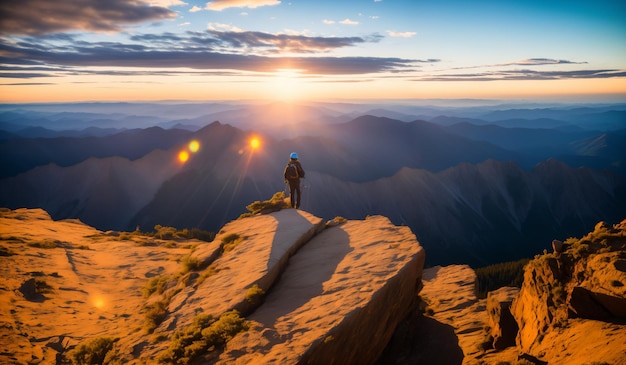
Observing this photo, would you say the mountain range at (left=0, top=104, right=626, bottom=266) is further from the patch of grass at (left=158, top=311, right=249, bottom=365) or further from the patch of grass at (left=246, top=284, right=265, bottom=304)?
the patch of grass at (left=158, top=311, right=249, bottom=365)

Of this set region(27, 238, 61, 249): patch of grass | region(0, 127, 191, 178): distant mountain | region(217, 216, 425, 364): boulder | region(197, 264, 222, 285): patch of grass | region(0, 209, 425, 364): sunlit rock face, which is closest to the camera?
region(217, 216, 425, 364): boulder

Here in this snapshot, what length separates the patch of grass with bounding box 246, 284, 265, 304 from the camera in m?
8.80

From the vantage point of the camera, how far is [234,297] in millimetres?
A: 8977

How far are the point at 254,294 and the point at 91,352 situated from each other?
427 cm

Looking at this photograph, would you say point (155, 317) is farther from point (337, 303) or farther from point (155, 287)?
point (337, 303)

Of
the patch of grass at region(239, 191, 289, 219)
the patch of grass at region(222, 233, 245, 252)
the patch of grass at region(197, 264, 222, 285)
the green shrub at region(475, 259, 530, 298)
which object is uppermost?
the patch of grass at region(239, 191, 289, 219)

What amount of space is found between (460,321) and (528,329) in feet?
16.4

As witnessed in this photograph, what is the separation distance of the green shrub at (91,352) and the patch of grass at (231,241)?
4.99 metres

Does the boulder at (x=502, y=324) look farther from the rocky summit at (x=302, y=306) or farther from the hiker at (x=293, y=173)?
the hiker at (x=293, y=173)

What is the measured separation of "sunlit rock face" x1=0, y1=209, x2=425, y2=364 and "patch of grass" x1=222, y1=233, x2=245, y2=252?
6 centimetres

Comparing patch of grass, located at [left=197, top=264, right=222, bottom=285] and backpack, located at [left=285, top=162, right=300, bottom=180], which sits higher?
backpack, located at [left=285, top=162, right=300, bottom=180]

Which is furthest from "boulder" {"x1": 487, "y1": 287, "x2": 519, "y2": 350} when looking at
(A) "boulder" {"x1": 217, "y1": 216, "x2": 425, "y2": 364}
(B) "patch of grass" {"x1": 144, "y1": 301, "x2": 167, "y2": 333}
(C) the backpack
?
(C) the backpack

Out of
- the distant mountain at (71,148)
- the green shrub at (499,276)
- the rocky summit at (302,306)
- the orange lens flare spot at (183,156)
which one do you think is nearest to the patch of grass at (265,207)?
the rocky summit at (302,306)

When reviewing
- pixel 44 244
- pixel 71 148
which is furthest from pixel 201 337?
pixel 71 148
